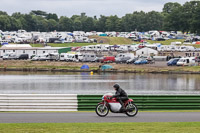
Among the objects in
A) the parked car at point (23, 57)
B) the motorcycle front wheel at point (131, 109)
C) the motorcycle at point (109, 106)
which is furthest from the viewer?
the parked car at point (23, 57)

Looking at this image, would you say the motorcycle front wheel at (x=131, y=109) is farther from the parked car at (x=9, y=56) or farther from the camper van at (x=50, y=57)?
the parked car at (x=9, y=56)

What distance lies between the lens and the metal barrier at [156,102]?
2725cm

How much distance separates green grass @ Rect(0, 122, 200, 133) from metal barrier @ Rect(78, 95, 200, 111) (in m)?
5.66

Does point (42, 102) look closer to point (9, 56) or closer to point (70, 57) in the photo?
point (70, 57)

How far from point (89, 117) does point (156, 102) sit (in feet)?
17.4

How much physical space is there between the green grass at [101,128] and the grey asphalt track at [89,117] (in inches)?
56.6

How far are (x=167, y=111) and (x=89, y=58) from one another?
84191 mm

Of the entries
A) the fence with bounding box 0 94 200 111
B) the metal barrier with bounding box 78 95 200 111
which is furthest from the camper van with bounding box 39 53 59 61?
the fence with bounding box 0 94 200 111

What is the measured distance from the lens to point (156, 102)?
27.9 meters

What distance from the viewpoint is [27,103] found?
88.1 feet

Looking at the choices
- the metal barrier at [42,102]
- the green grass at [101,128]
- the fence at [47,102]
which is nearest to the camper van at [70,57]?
the fence at [47,102]

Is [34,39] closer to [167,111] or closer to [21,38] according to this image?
[21,38]

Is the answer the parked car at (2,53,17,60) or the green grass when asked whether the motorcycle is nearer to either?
the green grass

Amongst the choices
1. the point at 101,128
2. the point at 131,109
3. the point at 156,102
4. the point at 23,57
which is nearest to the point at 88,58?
the point at 23,57
